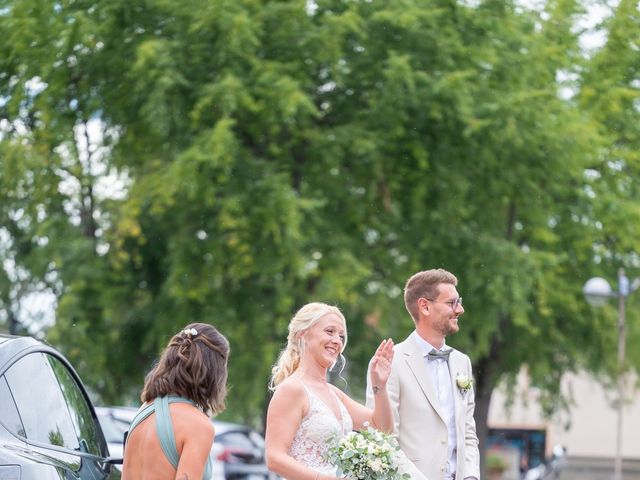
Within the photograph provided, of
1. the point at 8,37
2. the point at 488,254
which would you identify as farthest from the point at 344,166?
the point at 8,37

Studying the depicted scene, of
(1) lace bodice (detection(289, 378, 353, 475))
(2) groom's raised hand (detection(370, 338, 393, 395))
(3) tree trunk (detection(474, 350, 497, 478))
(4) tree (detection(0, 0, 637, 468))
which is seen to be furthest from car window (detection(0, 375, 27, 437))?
(3) tree trunk (detection(474, 350, 497, 478))

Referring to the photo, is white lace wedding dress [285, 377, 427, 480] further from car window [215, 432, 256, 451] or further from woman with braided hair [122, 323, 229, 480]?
car window [215, 432, 256, 451]

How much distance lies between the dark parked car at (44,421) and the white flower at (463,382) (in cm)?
183

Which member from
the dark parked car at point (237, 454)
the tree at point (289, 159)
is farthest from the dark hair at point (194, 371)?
the tree at point (289, 159)

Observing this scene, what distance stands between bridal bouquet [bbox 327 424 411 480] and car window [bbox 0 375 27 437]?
1.41 meters

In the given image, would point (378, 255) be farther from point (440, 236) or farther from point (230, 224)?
point (230, 224)

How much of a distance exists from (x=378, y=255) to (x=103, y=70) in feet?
17.8

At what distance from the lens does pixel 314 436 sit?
249 inches

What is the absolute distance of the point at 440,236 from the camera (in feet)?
72.2

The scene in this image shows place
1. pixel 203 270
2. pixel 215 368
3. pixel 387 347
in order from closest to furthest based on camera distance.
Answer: pixel 215 368
pixel 387 347
pixel 203 270

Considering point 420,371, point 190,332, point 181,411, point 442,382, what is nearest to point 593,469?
point 442,382

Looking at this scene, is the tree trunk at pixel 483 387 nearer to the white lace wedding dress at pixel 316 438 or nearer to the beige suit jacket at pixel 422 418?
the beige suit jacket at pixel 422 418

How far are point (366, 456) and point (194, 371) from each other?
38.8 inches

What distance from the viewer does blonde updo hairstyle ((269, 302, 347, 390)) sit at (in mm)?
6418
